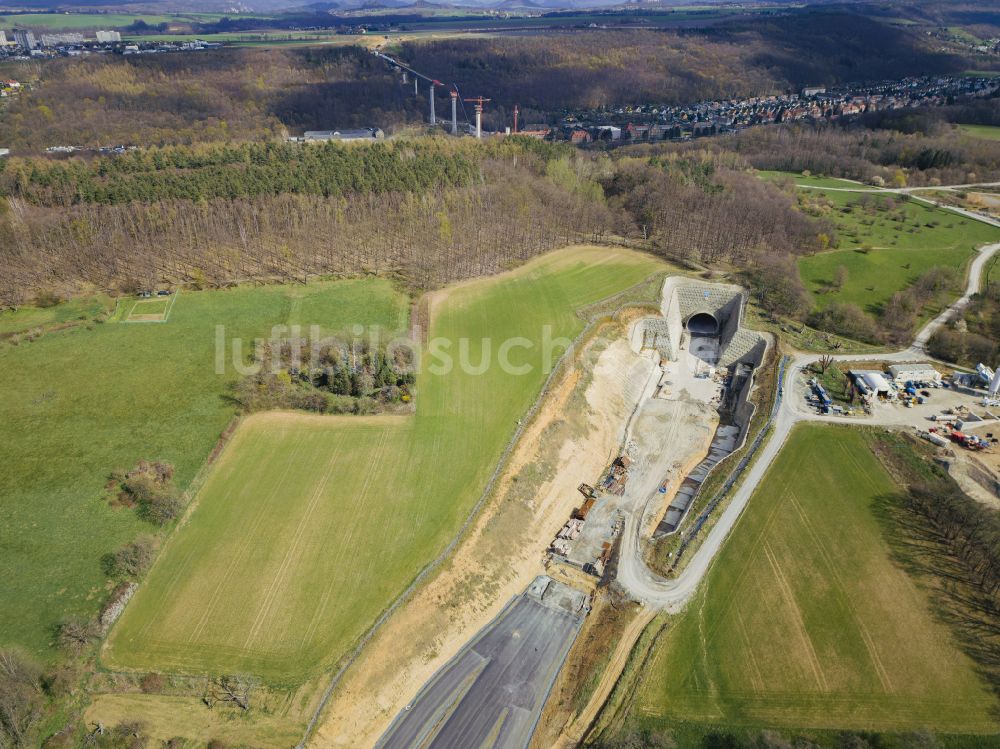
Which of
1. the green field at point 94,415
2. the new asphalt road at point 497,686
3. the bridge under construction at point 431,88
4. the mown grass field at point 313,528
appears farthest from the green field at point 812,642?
the bridge under construction at point 431,88

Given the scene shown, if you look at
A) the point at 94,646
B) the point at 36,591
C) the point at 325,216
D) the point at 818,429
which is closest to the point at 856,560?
the point at 818,429

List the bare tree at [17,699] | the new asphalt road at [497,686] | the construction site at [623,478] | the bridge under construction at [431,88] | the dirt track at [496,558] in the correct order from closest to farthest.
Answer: the bare tree at [17,699]
the new asphalt road at [497,686]
the dirt track at [496,558]
the construction site at [623,478]
the bridge under construction at [431,88]

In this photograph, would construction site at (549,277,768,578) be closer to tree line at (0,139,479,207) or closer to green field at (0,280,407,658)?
green field at (0,280,407,658)

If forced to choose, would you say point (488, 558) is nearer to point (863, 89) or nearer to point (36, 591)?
point (36, 591)

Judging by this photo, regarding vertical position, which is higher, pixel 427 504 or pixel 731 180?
pixel 731 180

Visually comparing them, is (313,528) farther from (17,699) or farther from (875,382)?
(875,382)

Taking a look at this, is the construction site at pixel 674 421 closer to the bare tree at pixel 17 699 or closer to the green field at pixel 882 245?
the green field at pixel 882 245
